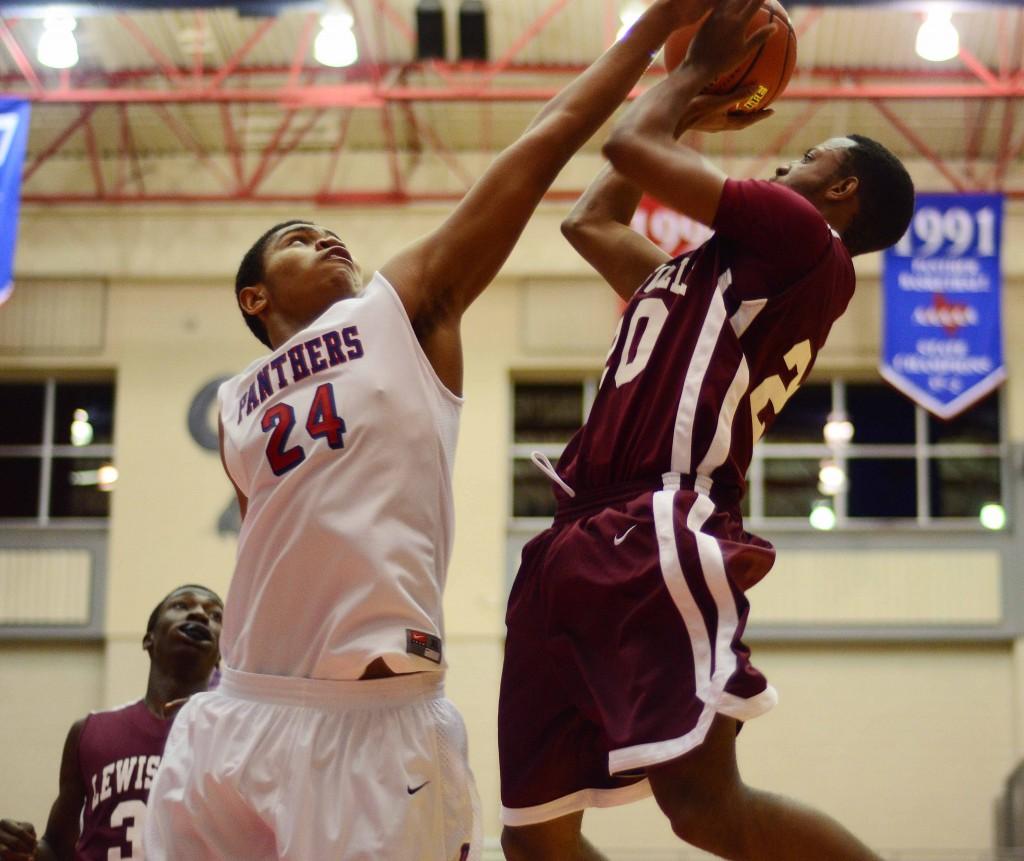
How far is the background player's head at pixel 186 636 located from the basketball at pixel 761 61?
306cm

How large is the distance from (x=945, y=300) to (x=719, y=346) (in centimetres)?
1174

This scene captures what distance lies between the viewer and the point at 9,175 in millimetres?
11648

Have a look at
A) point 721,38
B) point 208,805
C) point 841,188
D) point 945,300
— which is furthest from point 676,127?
point 945,300

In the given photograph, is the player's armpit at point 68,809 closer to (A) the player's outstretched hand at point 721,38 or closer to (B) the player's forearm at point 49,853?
(B) the player's forearm at point 49,853

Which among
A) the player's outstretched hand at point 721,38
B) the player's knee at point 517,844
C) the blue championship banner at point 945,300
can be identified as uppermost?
the blue championship banner at point 945,300

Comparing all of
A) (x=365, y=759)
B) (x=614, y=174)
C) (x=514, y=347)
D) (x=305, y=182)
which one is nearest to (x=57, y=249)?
(x=305, y=182)

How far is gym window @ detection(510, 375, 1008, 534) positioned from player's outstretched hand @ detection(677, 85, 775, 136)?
1196 centimetres

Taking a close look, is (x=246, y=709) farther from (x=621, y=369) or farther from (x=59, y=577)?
(x=59, y=577)

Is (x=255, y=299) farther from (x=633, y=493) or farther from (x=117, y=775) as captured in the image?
(x=117, y=775)

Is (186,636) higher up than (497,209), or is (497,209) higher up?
(497,209)

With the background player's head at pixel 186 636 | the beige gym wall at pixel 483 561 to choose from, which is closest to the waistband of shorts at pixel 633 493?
the background player's head at pixel 186 636

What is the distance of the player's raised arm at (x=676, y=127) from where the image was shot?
3.30m

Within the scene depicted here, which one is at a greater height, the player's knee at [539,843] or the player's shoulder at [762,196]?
the player's shoulder at [762,196]

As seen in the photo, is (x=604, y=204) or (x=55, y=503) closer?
(x=604, y=204)
